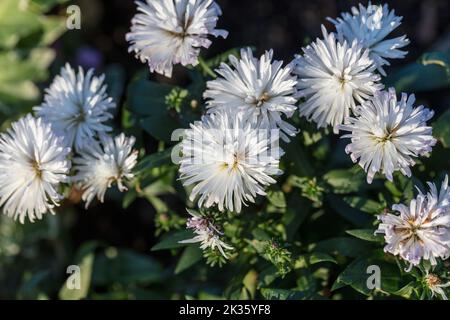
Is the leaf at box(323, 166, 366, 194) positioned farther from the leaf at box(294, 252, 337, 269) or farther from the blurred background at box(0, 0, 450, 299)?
the blurred background at box(0, 0, 450, 299)

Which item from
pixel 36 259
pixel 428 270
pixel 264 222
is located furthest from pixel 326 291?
pixel 36 259

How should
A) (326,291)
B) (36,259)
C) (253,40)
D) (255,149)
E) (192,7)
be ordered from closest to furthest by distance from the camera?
(255,149) → (192,7) → (326,291) → (36,259) → (253,40)

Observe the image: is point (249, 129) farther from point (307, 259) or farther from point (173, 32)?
point (307, 259)

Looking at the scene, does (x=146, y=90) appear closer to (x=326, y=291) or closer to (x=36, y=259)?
(x=326, y=291)

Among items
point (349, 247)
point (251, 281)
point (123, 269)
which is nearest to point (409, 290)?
point (349, 247)

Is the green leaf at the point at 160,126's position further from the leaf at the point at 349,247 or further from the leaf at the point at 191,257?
the leaf at the point at 349,247

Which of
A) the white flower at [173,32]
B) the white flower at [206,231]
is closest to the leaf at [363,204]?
the white flower at [206,231]
